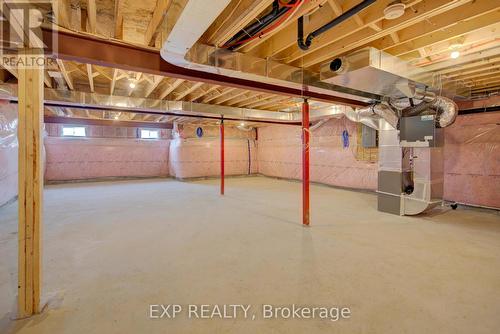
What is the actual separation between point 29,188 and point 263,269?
1817 mm

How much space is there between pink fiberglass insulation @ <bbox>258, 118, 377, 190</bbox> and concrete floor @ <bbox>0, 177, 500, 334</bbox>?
7.86ft

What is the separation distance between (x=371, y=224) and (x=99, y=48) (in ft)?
12.5

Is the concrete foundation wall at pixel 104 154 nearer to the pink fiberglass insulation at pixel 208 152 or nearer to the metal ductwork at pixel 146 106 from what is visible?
the pink fiberglass insulation at pixel 208 152

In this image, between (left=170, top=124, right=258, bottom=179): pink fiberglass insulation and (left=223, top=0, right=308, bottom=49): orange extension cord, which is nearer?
(left=223, top=0, right=308, bottom=49): orange extension cord

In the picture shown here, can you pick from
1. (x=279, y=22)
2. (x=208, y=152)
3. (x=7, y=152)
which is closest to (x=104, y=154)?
(x=208, y=152)

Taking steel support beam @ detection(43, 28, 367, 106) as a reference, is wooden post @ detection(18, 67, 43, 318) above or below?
below

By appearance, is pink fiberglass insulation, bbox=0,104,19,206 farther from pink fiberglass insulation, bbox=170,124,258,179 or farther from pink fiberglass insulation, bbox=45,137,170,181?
pink fiberglass insulation, bbox=170,124,258,179

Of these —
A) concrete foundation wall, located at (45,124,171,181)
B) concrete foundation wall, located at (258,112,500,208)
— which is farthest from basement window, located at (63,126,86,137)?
concrete foundation wall, located at (258,112,500,208)

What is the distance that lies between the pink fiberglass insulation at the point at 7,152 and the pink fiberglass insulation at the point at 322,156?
A: 691 cm

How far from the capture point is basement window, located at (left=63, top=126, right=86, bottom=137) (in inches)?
309

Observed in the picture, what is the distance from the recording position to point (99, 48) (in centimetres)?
214

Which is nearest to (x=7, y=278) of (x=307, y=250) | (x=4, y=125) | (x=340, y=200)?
(x=307, y=250)

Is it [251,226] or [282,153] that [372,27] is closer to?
[251,226]

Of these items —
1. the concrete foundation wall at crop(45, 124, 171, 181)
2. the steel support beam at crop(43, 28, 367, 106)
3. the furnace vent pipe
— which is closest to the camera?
the steel support beam at crop(43, 28, 367, 106)
